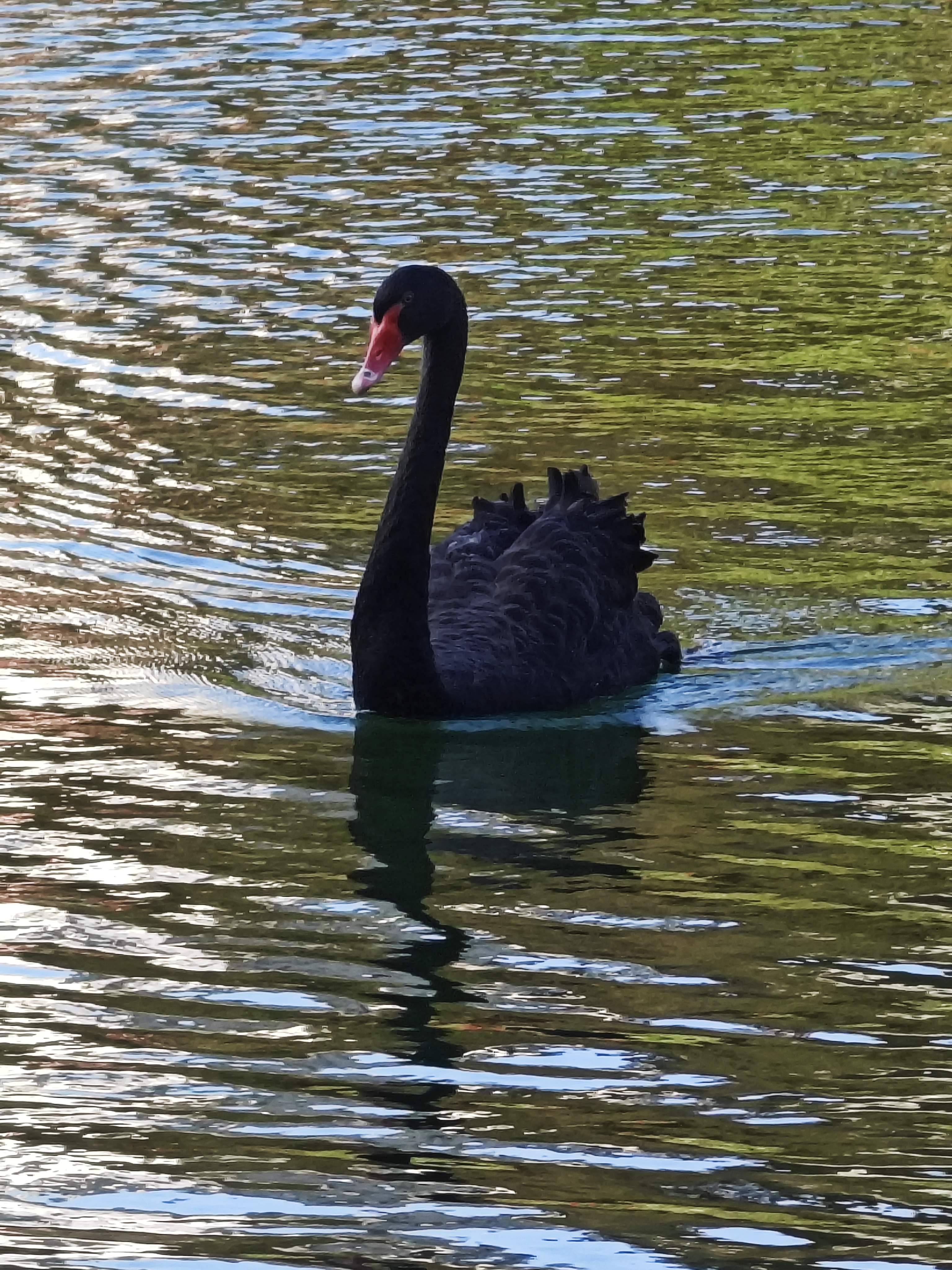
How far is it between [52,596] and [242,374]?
10.6 feet

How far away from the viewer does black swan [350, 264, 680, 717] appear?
7.97 meters

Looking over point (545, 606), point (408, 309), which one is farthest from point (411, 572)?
point (408, 309)

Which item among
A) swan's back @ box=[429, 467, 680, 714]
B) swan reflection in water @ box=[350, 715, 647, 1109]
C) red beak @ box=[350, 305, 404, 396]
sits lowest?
swan reflection in water @ box=[350, 715, 647, 1109]

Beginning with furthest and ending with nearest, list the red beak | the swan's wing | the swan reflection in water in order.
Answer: the swan's wing → the red beak → the swan reflection in water

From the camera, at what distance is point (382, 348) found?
308 inches

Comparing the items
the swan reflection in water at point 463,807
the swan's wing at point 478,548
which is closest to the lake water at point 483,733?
the swan reflection in water at point 463,807

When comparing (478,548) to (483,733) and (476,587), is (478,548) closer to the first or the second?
(476,587)

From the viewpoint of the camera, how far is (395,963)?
6133 millimetres

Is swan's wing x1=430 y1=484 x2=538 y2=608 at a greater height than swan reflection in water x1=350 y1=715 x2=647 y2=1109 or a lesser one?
greater

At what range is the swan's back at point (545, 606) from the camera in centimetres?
817

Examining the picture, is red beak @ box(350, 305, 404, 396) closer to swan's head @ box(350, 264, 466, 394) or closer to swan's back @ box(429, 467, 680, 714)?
swan's head @ box(350, 264, 466, 394)

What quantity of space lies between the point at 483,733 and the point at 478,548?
0.96m

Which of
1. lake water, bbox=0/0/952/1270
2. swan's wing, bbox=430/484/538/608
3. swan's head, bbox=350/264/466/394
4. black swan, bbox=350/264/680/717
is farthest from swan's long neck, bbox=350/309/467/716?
swan's wing, bbox=430/484/538/608

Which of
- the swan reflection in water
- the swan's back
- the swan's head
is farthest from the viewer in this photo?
the swan's back
